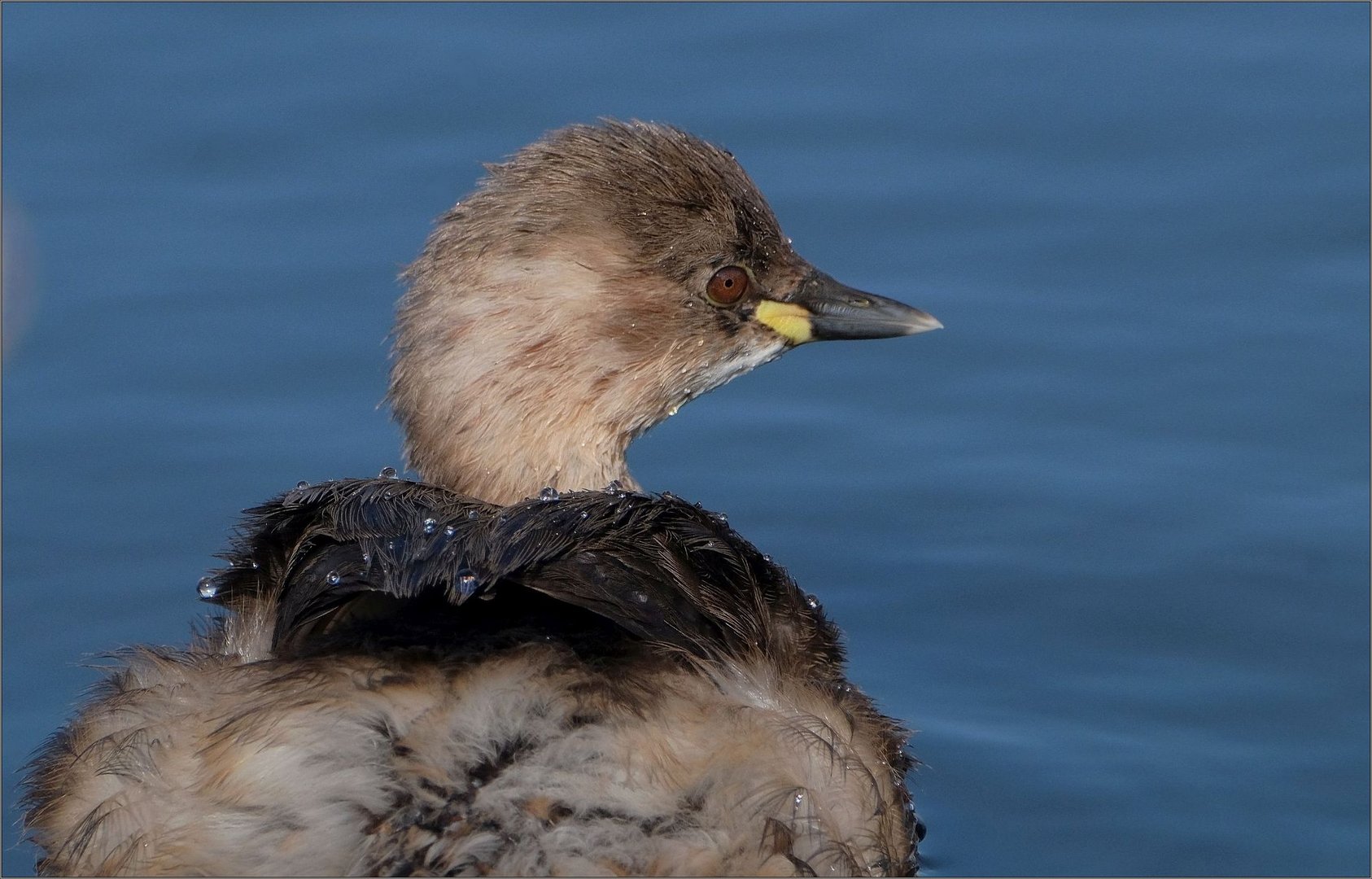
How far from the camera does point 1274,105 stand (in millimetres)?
8531

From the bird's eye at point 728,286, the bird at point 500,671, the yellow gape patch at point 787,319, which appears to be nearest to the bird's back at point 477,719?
the bird at point 500,671

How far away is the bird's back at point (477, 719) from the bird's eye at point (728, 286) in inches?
47.2

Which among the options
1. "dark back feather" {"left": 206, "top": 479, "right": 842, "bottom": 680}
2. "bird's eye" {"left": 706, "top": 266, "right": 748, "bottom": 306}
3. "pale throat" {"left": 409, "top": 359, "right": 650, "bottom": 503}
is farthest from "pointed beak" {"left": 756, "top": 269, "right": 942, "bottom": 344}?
"dark back feather" {"left": 206, "top": 479, "right": 842, "bottom": 680}

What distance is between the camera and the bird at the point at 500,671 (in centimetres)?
413

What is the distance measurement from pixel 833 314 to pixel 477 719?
243 cm

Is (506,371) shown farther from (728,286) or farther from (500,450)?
(728,286)

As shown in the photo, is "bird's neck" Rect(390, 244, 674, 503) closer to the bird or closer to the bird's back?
the bird

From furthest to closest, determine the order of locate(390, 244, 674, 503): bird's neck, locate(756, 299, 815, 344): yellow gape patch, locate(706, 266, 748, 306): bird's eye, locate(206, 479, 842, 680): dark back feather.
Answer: locate(756, 299, 815, 344): yellow gape patch, locate(706, 266, 748, 306): bird's eye, locate(390, 244, 674, 503): bird's neck, locate(206, 479, 842, 680): dark back feather

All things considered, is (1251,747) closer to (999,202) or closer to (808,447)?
(808,447)

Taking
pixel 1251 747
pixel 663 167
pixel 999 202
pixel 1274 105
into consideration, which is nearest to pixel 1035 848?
pixel 1251 747

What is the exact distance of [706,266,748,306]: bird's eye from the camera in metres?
6.00

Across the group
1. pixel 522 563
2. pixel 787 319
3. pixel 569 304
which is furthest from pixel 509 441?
A: pixel 522 563

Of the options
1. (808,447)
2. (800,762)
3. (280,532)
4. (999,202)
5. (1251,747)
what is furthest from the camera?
(999,202)

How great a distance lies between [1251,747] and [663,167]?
93.7 inches
